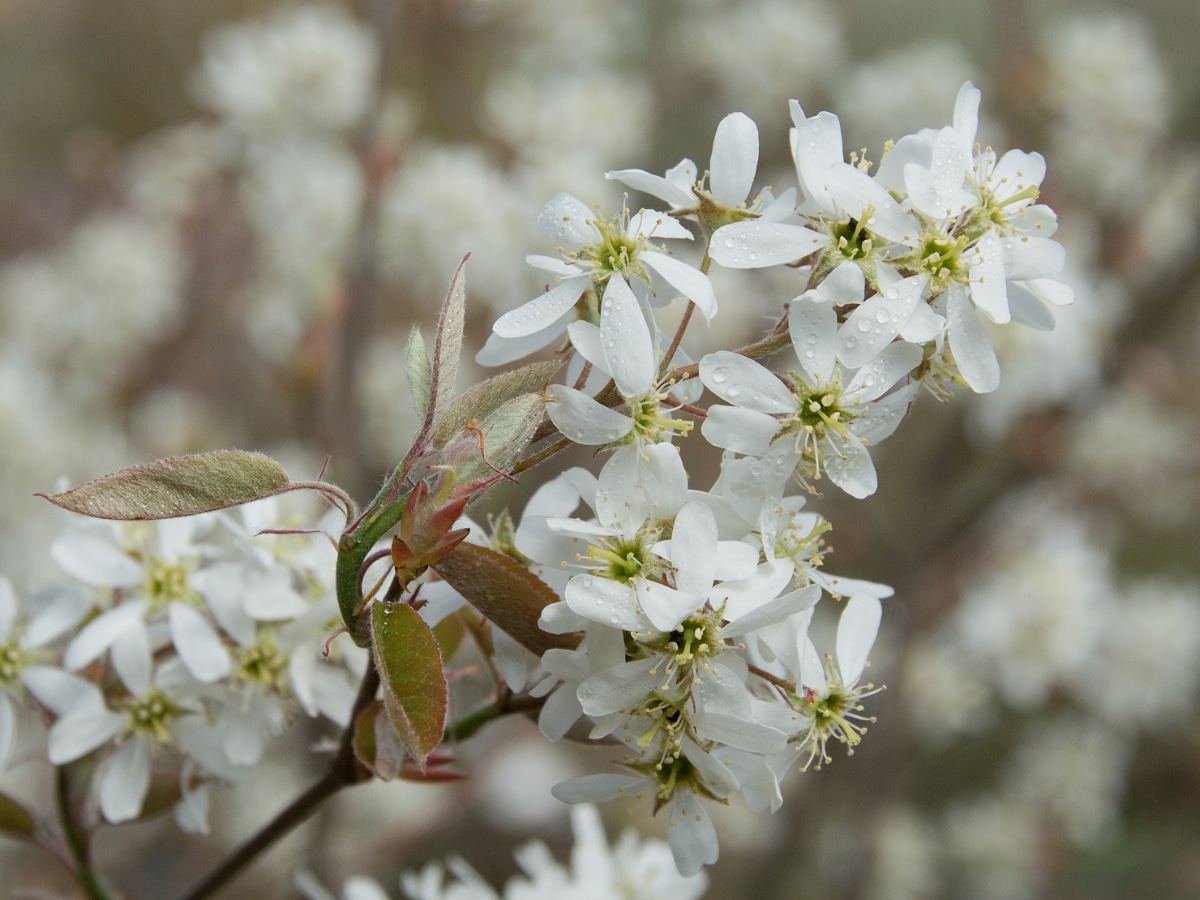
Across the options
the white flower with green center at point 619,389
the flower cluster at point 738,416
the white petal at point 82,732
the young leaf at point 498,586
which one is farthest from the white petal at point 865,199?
the white petal at point 82,732

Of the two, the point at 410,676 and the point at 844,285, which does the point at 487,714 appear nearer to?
the point at 410,676

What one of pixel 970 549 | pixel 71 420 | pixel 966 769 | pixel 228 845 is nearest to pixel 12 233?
pixel 71 420

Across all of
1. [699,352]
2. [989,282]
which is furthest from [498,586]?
[699,352]

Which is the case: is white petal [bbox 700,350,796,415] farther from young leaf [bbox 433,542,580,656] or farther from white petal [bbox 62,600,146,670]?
white petal [bbox 62,600,146,670]

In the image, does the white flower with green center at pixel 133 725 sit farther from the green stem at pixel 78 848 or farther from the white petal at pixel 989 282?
the white petal at pixel 989 282

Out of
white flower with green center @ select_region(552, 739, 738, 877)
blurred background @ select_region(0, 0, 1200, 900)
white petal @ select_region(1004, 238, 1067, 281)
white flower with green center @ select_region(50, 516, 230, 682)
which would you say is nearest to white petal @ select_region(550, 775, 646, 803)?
white flower with green center @ select_region(552, 739, 738, 877)
